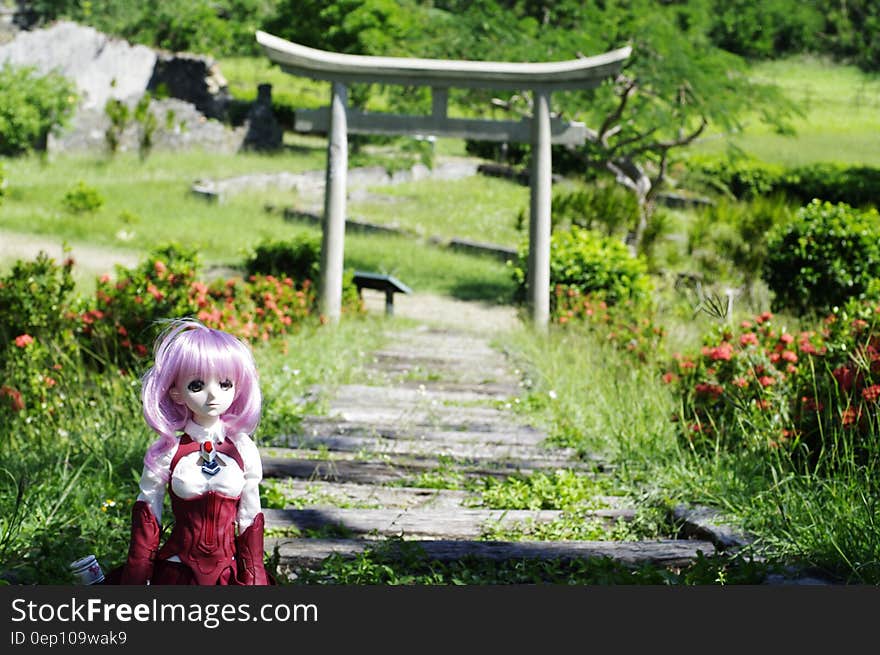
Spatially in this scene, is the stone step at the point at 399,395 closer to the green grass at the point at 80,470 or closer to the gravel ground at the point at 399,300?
the green grass at the point at 80,470

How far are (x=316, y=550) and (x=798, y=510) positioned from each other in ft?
5.59

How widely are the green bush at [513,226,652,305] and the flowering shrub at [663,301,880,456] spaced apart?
4703 millimetres

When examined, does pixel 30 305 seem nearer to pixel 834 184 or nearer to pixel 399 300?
pixel 399 300

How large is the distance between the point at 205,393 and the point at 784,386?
324 centimetres

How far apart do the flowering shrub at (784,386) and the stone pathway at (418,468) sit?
66 centimetres

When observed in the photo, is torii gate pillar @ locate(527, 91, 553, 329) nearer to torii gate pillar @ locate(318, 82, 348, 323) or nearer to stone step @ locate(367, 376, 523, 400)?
torii gate pillar @ locate(318, 82, 348, 323)

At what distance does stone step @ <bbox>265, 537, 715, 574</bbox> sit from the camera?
376 centimetres

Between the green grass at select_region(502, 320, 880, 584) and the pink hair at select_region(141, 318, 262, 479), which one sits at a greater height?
the pink hair at select_region(141, 318, 262, 479)

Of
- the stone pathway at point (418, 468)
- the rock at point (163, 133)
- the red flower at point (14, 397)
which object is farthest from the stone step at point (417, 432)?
the rock at point (163, 133)

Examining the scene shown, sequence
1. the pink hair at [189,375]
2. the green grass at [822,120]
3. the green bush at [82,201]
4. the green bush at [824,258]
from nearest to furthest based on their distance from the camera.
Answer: the pink hair at [189,375], the green bush at [824,258], the green bush at [82,201], the green grass at [822,120]

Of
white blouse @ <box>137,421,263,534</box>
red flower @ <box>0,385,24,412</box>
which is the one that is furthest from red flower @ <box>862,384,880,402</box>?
red flower @ <box>0,385,24,412</box>

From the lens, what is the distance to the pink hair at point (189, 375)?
266cm

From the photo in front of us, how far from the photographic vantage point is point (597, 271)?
10.9 meters

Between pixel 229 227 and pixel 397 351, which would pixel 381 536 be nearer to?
pixel 397 351
